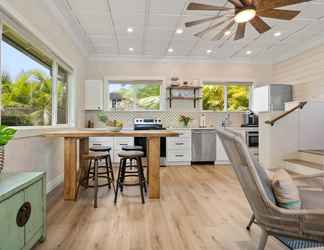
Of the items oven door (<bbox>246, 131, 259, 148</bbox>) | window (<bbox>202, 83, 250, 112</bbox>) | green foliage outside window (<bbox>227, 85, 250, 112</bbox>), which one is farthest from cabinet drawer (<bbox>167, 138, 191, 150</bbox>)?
green foliage outside window (<bbox>227, 85, 250, 112</bbox>)

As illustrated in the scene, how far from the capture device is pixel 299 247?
193 centimetres

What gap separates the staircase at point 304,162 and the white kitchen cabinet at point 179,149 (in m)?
2.14

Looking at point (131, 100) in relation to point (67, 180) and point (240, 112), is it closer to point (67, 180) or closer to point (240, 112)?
point (240, 112)

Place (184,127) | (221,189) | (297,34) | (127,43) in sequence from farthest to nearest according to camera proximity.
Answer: (184,127), (127,43), (297,34), (221,189)

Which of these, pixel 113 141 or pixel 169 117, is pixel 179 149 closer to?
pixel 169 117

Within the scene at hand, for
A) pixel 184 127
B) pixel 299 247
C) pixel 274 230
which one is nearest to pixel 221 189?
pixel 299 247

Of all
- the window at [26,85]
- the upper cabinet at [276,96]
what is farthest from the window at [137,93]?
the upper cabinet at [276,96]

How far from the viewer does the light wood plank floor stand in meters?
2.02

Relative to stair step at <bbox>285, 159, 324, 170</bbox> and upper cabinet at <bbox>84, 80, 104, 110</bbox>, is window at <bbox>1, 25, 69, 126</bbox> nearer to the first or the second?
upper cabinet at <bbox>84, 80, 104, 110</bbox>

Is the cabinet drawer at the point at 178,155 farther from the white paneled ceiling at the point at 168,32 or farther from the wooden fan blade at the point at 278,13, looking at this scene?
the wooden fan blade at the point at 278,13

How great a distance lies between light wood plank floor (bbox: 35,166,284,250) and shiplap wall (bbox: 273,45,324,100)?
303 centimetres

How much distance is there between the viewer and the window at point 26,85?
2547 mm

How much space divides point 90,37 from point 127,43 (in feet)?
2.59

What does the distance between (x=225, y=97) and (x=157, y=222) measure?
15.9 ft
